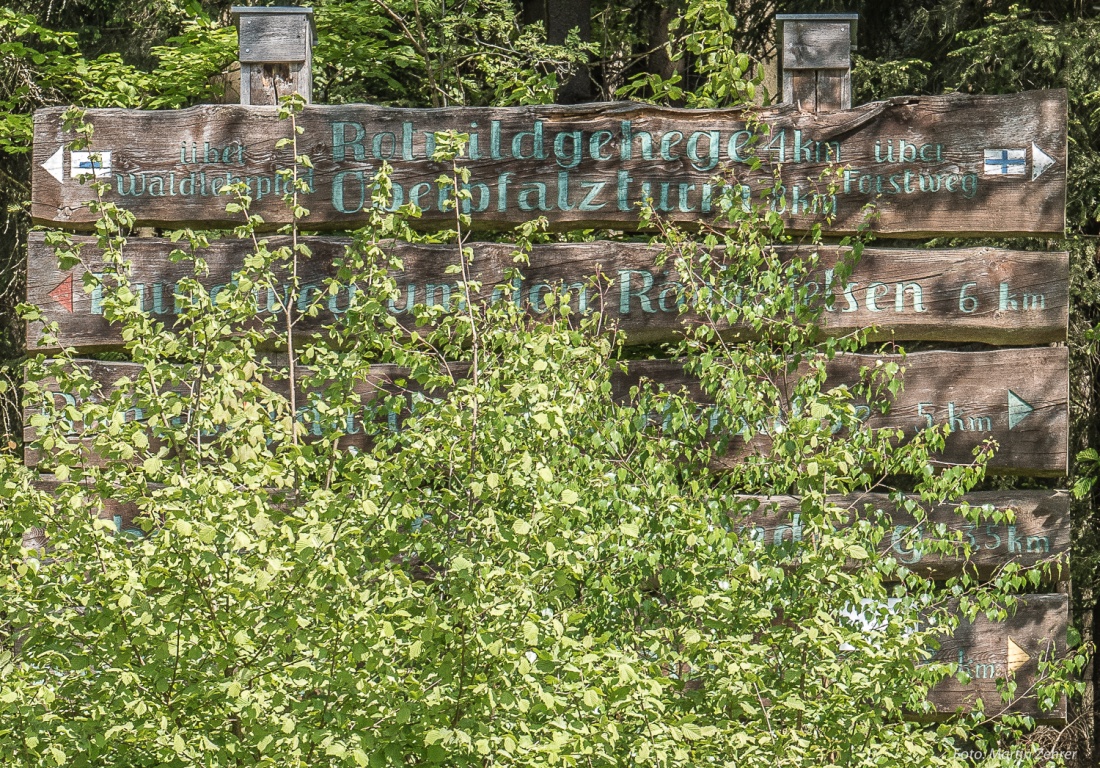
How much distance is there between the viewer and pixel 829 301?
4336 mm

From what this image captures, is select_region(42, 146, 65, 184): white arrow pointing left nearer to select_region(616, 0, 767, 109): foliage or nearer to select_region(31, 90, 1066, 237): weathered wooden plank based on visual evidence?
select_region(31, 90, 1066, 237): weathered wooden plank

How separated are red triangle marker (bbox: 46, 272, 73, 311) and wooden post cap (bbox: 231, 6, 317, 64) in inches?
48.8

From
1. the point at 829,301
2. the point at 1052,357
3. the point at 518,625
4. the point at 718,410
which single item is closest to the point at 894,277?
the point at 1052,357

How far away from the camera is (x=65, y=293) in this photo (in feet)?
17.4

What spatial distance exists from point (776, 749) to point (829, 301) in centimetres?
164

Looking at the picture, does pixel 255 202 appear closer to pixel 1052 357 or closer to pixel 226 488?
pixel 226 488

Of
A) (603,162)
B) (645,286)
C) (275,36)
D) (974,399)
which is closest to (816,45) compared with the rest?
(603,162)

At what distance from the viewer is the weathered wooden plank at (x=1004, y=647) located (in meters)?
5.25

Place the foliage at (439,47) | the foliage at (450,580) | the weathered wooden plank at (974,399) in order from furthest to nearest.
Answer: the foliage at (439,47) < the weathered wooden plank at (974,399) < the foliage at (450,580)

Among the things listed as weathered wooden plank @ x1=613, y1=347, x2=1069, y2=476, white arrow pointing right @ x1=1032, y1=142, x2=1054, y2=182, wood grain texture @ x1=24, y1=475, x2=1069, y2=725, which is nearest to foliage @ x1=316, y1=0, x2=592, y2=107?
white arrow pointing right @ x1=1032, y1=142, x2=1054, y2=182

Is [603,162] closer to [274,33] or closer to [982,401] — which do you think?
[274,33]

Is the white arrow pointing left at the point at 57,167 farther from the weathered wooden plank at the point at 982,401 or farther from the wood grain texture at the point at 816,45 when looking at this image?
the wood grain texture at the point at 816,45

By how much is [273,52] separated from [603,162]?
1.51 meters

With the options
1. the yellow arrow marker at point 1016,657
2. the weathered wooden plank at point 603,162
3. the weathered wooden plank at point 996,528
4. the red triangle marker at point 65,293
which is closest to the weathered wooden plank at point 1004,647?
the yellow arrow marker at point 1016,657
